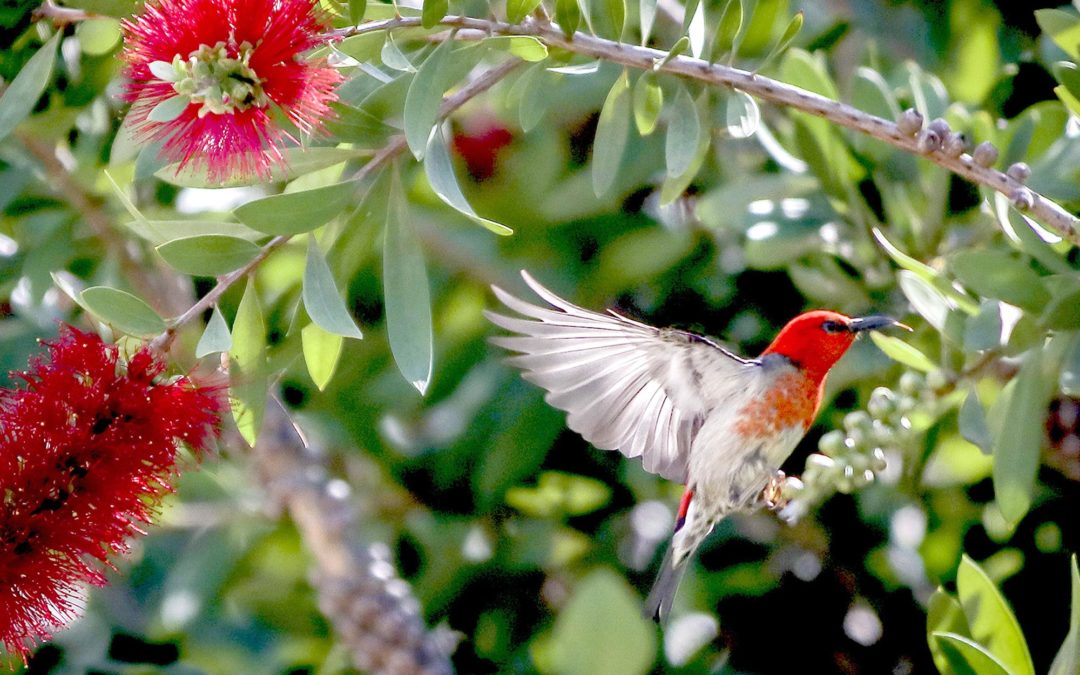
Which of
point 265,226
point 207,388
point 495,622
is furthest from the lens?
point 495,622

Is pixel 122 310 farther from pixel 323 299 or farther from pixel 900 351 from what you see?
pixel 900 351

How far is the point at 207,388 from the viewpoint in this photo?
4.61 ft

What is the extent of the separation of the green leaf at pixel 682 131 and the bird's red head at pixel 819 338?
1.18 ft

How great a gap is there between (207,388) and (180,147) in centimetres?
29

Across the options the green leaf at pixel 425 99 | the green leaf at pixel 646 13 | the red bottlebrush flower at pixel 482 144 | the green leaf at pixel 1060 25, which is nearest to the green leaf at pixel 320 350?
the green leaf at pixel 425 99

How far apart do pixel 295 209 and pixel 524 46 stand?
299mm

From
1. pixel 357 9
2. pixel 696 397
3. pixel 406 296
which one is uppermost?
pixel 357 9

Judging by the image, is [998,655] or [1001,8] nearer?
[998,655]

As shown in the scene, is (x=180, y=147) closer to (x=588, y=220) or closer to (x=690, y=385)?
(x=690, y=385)

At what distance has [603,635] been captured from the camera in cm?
118

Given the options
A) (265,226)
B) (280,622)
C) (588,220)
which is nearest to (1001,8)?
(588,220)

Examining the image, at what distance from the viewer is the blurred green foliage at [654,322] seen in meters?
1.79

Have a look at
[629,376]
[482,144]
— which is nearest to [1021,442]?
[629,376]

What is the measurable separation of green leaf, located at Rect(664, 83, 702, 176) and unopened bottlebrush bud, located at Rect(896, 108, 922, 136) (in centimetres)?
23
